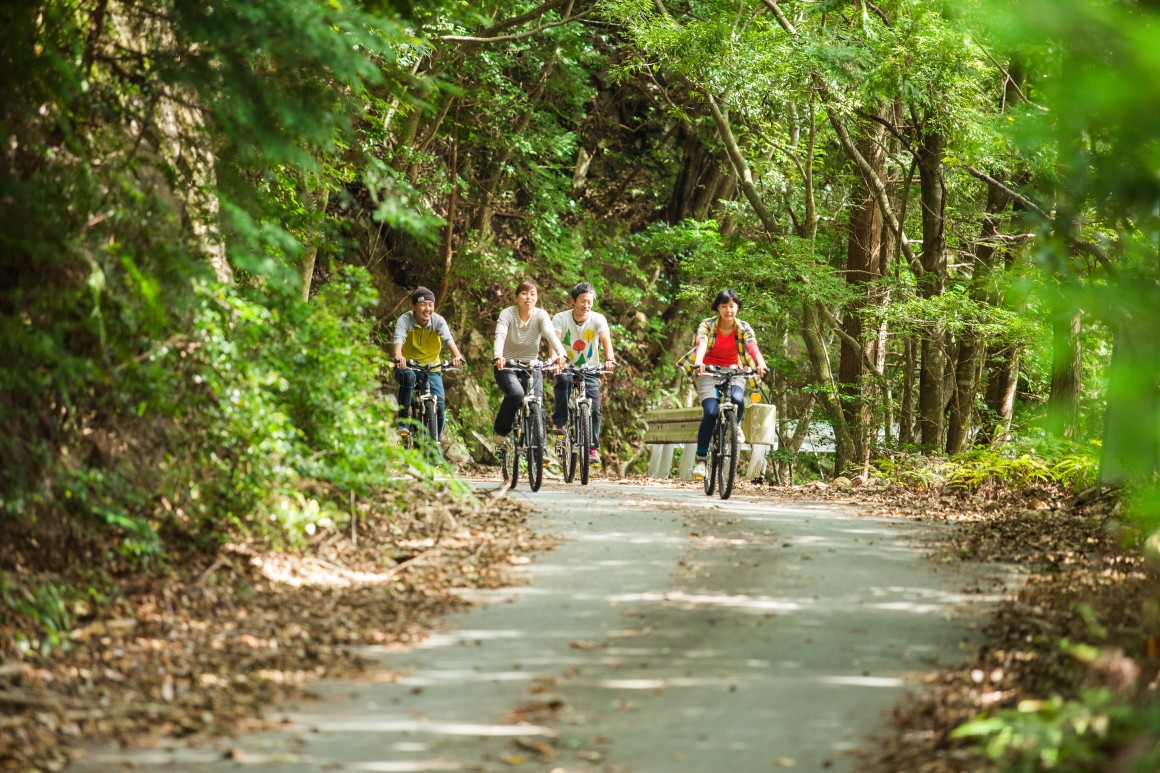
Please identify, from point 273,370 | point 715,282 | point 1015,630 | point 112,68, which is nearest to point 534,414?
point 273,370

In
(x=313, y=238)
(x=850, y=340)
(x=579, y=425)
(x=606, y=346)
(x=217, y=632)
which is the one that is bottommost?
(x=217, y=632)

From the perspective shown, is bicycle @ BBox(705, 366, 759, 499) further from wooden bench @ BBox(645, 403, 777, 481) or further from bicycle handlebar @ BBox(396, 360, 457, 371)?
bicycle handlebar @ BBox(396, 360, 457, 371)

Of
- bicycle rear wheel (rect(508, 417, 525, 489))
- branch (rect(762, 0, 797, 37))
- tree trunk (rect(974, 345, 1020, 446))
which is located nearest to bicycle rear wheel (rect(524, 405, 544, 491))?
bicycle rear wheel (rect(508, 417, 525, 489))

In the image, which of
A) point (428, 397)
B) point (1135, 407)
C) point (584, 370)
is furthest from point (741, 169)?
point (1135, 407)

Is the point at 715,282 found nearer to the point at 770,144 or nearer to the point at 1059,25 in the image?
the point at 770,144

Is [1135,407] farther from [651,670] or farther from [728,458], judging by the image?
[728,458]

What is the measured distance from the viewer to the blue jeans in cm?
1446

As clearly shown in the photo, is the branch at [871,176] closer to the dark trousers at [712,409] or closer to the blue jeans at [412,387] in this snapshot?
the dark trousers at [712,409]

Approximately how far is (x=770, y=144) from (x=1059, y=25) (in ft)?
65.4

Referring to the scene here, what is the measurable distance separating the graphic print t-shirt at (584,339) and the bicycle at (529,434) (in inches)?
31.4

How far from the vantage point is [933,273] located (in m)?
19.5

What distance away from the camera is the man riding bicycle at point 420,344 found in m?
14.5

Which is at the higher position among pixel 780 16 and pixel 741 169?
pixel 780 16

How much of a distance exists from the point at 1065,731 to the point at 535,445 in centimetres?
900
